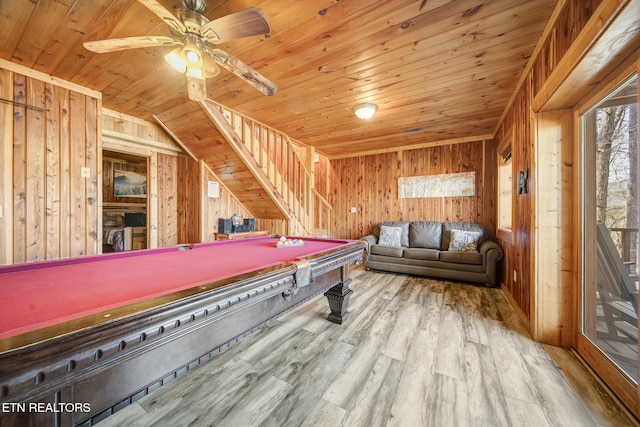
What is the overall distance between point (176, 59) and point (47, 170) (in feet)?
6.59

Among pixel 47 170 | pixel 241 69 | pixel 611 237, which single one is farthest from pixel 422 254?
pixel 47 170

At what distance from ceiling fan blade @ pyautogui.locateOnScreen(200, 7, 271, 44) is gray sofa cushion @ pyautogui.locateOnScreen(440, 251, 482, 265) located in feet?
12.0

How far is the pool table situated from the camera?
54 cm

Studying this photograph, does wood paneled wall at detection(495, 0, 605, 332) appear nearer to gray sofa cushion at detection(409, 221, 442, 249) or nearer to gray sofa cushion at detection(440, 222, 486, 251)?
gray sofa cushion at detection(440, 222, 486, 251)

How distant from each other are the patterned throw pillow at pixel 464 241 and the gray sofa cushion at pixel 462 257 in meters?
0.20

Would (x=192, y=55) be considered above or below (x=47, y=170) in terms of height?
above

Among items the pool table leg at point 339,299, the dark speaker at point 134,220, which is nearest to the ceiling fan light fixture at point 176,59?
the pool table leg at point 339,299

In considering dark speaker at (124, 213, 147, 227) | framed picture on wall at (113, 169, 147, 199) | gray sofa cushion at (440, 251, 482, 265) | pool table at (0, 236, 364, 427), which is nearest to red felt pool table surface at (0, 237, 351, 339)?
pool table at (0, 236, 364, 427)

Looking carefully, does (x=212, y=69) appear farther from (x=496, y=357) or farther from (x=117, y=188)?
(x=117, y=188)

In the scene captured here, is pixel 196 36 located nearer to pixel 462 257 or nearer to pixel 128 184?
pixel 462 257

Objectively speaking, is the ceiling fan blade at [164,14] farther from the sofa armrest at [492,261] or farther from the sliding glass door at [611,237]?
the sofa armrest at [492,261]

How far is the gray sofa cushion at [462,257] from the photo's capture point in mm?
3381

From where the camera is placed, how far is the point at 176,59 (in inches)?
62.1

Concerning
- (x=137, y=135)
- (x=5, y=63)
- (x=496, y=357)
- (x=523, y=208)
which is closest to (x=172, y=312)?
(x=496, y=357)
